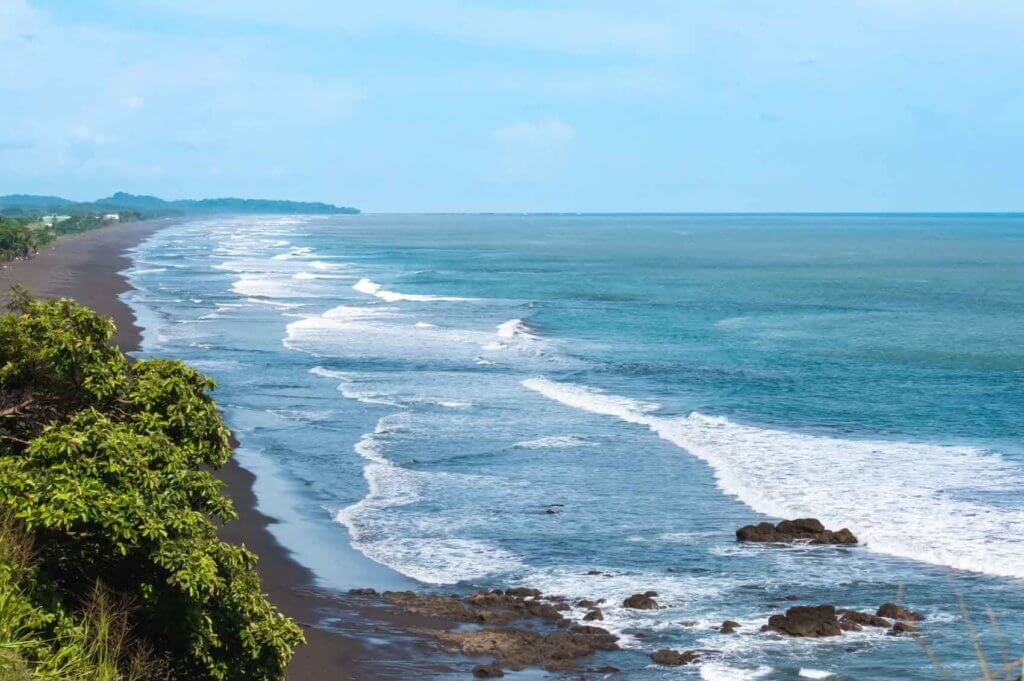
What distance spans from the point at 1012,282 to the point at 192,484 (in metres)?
101

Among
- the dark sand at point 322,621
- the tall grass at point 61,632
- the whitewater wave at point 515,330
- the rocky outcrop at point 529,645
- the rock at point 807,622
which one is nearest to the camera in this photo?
the tall grass at point 61,632

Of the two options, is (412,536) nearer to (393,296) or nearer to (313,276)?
(393,296)

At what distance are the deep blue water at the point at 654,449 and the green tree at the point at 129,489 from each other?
764cm

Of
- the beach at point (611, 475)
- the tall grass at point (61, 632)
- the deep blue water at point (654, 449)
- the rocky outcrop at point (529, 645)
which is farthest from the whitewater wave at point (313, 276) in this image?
the tall grass at point (61, 632)

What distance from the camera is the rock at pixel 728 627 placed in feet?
67.9

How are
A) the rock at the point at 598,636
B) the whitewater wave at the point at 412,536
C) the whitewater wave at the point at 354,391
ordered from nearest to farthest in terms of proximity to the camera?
the rock at the point at 598,636, the whitewater wave at the point at 412,536, the whitewater wave at the point at 354,391

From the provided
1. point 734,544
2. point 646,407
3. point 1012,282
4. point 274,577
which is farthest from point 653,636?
point 1012,282

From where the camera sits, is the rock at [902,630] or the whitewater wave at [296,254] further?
the whitewater wave at [296,254]

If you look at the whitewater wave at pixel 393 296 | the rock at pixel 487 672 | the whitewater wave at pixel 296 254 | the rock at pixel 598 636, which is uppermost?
the whitewater wave at pixel 296 254

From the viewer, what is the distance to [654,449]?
34906 mm

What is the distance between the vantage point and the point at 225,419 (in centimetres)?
3912

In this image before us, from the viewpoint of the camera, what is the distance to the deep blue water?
22.9m

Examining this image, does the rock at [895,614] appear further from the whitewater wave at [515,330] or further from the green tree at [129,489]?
the whitewater wave at [515,330]

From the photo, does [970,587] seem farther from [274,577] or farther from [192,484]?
[192,484]
